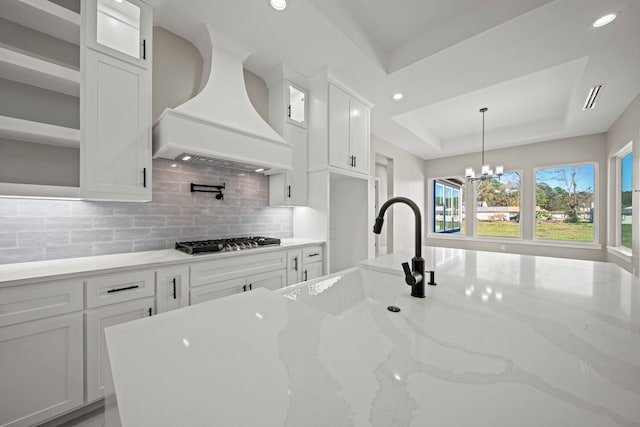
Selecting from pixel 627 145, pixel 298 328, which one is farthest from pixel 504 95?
pixel 298 328

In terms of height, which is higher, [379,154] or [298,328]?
[379,154]

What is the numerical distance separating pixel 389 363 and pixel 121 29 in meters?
2.64

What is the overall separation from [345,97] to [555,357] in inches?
117

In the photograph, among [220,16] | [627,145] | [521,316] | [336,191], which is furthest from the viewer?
[336,191]

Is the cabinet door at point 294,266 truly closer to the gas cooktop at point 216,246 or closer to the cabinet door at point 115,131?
the gas cooktop at point 216,246

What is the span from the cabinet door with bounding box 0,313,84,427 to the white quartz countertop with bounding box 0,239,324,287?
0.79ft

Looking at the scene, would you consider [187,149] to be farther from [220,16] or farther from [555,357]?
[555,357]

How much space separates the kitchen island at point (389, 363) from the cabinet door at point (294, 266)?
1588 millimetres

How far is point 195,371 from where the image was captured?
456 mm

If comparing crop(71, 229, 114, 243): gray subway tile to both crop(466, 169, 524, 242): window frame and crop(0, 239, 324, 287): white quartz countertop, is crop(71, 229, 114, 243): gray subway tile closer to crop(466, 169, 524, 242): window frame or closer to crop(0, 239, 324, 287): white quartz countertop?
crop(0, 239, 324, 287): white quartz countertop

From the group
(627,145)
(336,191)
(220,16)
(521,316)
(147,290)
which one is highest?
(220,16)

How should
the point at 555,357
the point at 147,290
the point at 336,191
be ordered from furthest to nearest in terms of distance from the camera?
the point at 336,191, the point at 147,290, the point at 555,357

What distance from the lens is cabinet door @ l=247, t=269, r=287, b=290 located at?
2.18 m

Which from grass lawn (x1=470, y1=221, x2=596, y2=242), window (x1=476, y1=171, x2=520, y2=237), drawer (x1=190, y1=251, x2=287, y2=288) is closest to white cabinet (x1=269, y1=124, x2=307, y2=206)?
drawer (x1=190, y1=251, x2=287, y2=288)
